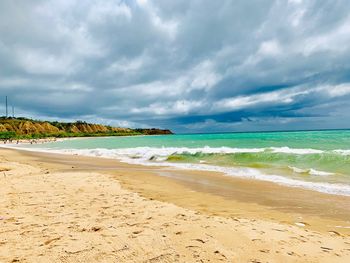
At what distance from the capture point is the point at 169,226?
15.2 ft

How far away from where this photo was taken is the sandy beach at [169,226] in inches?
141

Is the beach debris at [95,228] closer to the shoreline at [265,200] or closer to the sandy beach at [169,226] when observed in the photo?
the sandy beach at [169,226]

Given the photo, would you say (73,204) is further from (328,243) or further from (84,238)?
(328,243)

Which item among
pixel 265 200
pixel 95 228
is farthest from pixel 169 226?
pixel 265 200

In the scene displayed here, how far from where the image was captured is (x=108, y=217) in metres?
5.24

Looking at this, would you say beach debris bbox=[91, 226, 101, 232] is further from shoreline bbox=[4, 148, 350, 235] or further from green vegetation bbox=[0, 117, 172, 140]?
green vegetation bbox=[0, 117, 172, 140]

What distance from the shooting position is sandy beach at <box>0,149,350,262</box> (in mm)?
3580

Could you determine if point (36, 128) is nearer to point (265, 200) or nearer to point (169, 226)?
point (265, 200)

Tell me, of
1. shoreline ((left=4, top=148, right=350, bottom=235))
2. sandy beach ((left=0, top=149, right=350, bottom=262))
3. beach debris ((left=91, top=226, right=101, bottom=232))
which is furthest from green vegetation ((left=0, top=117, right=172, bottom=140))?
beach debris ((left=91, top=226, right=101, bottom=232))

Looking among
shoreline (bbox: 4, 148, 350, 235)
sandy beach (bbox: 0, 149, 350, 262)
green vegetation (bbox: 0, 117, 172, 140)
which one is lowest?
shoreline (bbox: 4, 148, 350, 235)

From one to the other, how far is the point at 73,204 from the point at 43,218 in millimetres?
1148

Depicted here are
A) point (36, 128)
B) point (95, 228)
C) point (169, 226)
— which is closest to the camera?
point (95, 228)

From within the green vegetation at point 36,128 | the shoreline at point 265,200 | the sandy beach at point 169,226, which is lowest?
the shoreline at point 265,200

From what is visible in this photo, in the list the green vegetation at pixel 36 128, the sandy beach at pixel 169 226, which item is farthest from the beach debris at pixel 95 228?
the green vegetation at pixel 36 128
